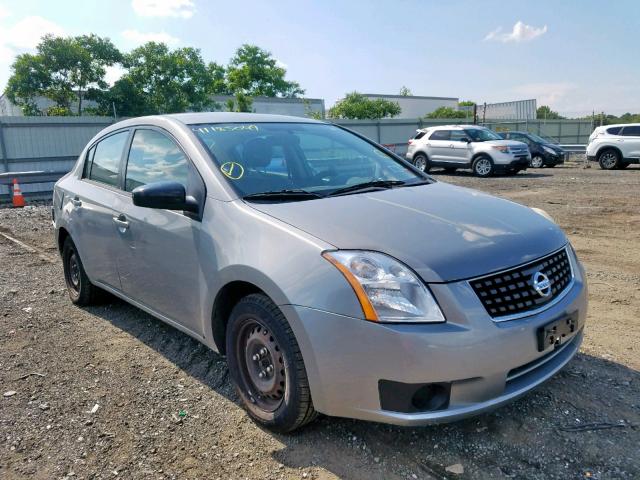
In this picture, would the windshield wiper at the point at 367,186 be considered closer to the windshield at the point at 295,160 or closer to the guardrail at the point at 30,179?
the windshield at the point at 295,160

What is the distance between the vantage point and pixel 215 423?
114 inches

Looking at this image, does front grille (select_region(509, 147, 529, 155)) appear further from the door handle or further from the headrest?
the door handle

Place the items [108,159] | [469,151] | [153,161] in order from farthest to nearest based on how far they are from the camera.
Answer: [469,151], [108,159], [153,161]

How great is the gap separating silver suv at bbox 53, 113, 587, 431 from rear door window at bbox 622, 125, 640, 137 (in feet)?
60.6

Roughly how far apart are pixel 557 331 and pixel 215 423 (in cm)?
186

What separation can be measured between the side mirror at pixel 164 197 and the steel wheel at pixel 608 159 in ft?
65.3

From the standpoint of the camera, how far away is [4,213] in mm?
10938

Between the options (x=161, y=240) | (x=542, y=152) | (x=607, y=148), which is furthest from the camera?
(x=542, y=152)

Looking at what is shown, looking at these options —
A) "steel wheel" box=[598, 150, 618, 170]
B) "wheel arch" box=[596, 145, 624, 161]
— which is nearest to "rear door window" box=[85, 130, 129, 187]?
"wheel arch" box=[596, 145, 624, 161]

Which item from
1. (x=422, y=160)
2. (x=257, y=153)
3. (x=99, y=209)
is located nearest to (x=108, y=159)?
(x=99, y=209)

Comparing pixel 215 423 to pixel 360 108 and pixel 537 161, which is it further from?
pixel 360 108

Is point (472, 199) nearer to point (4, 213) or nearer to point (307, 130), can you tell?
point (307, 130)

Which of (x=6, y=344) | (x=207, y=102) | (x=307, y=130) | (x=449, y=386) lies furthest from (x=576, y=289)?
(x=207, y=102)

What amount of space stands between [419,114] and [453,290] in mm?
61111
